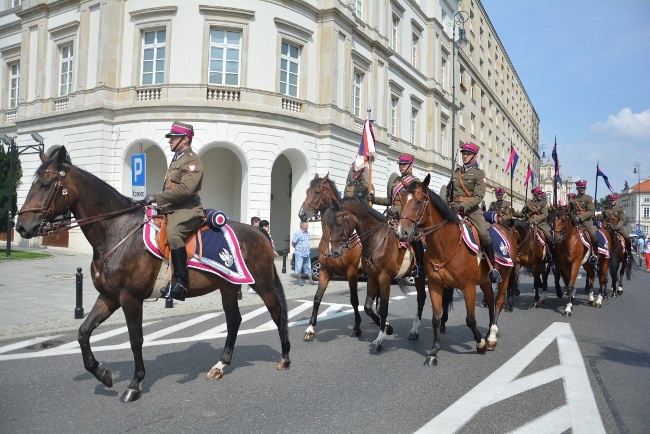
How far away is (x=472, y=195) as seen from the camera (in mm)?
7500

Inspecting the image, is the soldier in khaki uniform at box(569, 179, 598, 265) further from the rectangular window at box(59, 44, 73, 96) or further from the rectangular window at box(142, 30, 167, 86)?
the rectangular window at box(59, 44, 73, 96)

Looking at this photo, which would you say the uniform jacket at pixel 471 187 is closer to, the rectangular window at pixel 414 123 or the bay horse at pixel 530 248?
the bay horse at pixel 530 248

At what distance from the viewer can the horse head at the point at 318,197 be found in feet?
26.5

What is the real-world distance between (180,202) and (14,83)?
2949 centimetres

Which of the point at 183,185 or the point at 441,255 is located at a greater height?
the point at 183,185

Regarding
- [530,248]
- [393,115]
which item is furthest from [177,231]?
[393,115]

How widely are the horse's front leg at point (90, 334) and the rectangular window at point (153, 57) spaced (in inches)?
742

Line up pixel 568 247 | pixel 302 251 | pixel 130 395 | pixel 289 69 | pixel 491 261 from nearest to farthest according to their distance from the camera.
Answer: pixel 130 395, pixel 491 261, pixel 568 247, pixel 302 251, pixel 289 69

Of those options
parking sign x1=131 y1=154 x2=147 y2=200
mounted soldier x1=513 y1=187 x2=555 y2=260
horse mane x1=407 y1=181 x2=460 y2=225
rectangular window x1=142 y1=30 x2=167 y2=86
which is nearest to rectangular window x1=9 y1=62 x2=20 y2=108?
rectangular window x1=142 y1=30 x2=167 y2=86

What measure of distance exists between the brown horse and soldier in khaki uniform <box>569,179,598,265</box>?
6179mm

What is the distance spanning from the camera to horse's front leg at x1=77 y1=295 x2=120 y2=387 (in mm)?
4984

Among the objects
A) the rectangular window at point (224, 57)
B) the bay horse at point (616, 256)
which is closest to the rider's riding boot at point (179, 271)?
the bay horse at point (616, 256)

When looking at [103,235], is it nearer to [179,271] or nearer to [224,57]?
[179,271]

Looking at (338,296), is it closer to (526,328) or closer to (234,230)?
(526,328)
